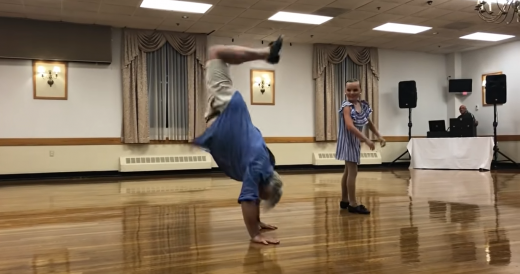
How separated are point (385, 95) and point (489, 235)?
8.94 meters

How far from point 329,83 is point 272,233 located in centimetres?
813

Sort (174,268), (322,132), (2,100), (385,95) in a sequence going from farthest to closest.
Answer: (385,95)
(322,132)
(2,100)
(174,268)

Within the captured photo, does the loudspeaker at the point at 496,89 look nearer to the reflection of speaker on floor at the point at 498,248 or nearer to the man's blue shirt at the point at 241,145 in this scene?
the reflection of speaker on floor at the point at 498,248

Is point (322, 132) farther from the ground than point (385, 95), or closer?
closer

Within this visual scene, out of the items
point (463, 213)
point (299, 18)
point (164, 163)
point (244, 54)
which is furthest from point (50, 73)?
point (463, 213)

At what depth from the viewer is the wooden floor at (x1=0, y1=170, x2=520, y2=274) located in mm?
1984

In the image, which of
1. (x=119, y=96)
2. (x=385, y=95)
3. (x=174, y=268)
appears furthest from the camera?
(x=385, y=95)

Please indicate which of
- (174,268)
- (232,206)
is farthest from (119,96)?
(174,268)

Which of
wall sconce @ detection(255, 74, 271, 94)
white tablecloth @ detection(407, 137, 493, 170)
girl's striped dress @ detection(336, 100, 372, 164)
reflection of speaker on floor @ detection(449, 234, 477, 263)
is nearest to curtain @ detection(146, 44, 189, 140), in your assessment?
wall sconce @ detection(255, 74, 271, 94)

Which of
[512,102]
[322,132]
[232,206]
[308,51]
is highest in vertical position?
[308,51]

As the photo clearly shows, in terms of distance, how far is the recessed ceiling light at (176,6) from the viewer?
23.6 ft

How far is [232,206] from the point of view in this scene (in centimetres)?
397

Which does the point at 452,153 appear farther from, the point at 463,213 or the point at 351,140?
the point at 351,140

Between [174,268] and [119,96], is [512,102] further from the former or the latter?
[174,268]
